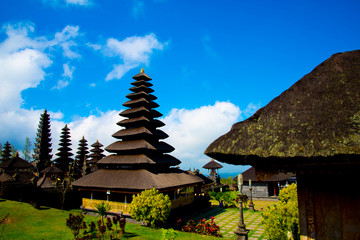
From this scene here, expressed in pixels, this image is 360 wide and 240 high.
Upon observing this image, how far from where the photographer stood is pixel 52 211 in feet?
67.4

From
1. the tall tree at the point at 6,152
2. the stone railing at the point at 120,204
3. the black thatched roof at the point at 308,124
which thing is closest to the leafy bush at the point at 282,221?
the black thatched roof at the point at 308,124

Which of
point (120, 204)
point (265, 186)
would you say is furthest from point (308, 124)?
point (265, 186)

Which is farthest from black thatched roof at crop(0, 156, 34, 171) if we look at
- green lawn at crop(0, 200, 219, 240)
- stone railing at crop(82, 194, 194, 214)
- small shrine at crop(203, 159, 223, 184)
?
small shrine at crop(203, 159, 223, 184)

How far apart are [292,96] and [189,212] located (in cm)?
2014

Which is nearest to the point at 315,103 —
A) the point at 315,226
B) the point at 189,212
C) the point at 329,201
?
the point at 329,201

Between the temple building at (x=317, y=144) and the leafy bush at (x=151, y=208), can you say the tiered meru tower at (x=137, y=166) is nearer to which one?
the leafy bush at (x=151, y=208)

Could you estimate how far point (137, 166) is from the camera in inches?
847

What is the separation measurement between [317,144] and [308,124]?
0.47 metres

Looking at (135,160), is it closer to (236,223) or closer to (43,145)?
(236,223)

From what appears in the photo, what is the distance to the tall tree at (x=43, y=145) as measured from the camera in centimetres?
4956

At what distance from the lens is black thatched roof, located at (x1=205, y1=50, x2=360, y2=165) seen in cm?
355

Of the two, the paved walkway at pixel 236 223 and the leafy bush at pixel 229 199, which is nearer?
the paved walkway at pixel 236 223

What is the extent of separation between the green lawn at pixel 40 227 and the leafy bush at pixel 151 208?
2.45 ft

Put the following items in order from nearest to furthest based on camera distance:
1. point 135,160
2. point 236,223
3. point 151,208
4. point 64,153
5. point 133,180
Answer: point 151,208
point 236,223
point 133,180
point 135,160
point 64,153
